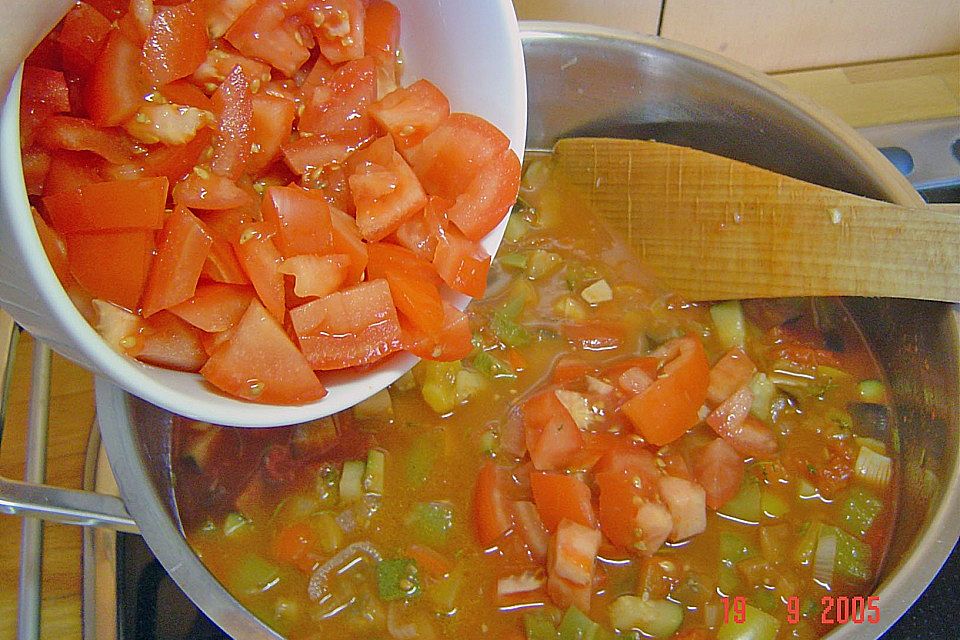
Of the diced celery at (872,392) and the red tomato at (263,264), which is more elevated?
the red tomato at (263,264)

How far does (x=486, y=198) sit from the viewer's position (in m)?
1.25

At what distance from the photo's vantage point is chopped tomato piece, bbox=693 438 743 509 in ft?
4.95

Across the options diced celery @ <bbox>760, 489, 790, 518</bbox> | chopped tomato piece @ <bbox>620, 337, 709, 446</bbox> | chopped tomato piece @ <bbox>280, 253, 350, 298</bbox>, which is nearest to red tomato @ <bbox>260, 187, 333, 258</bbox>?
chopped tomato piece @ <bbox>280, 253, 350, 298</bbox>

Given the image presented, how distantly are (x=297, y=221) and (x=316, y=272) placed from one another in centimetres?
7

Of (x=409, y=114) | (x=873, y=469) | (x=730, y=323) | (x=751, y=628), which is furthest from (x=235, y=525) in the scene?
(x=873, y=469)

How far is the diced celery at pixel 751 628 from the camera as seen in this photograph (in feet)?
4.42

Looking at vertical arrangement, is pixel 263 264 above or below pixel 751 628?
above

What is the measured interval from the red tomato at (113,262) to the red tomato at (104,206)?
0.03ft

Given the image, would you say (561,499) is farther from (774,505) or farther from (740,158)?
(740,158)

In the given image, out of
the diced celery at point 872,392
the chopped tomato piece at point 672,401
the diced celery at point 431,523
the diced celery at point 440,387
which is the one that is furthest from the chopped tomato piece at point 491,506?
the diced celery at point 872,392

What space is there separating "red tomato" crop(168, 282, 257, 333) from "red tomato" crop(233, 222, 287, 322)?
3 centimetres

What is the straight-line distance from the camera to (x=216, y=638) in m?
1.40
